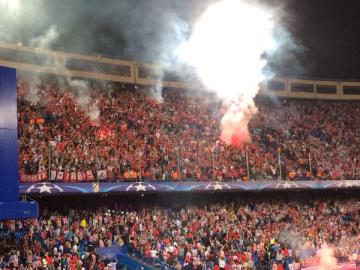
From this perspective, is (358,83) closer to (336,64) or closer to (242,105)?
(336,64)

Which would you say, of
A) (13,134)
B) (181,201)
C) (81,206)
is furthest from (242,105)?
(13,134)

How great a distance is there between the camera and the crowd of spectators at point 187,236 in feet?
73.4

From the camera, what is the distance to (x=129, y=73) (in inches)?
1442

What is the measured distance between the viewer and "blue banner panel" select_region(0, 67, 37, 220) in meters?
20.3

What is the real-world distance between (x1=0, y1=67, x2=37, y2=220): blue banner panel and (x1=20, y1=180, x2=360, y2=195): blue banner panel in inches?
116

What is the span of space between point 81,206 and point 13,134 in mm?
7154

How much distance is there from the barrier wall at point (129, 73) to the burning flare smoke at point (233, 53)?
214cm

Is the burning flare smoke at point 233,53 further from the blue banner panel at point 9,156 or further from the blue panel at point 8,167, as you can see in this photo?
the blue panel at point 8,167

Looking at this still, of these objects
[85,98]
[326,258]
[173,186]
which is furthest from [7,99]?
[326,258]

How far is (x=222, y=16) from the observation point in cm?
3262

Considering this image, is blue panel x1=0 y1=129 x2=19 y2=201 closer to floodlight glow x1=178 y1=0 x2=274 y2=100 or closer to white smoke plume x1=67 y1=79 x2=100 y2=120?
white smoke plume x1=67 y1=79 x2=100 y2=120

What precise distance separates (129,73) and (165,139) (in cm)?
710

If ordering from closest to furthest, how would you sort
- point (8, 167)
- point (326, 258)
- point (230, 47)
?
point (8, 167) → point (326, 258) → point (230, 47)

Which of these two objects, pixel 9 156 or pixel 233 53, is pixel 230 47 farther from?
pixel 9 156
